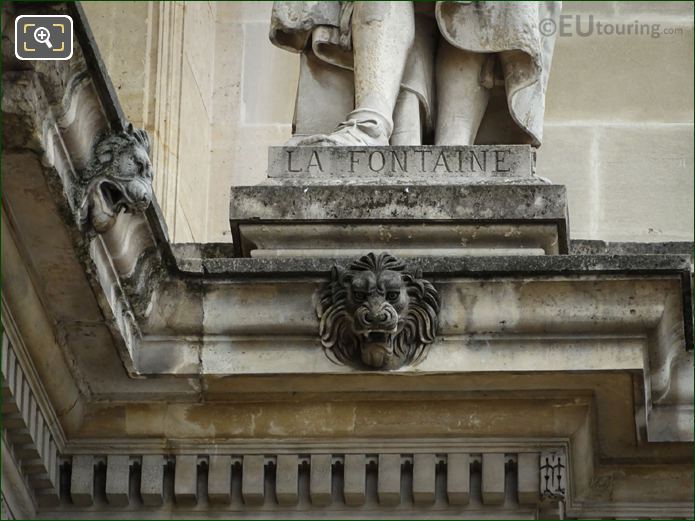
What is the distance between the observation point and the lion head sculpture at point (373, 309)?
31.4ft

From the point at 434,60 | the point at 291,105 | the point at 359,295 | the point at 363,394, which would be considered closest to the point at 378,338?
the point at 359,295

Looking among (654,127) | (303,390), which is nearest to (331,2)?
(303,390)

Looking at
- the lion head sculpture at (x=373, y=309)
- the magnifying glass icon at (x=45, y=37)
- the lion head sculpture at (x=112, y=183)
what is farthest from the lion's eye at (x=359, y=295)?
the magnifying glass icon at (x=45, y=37)

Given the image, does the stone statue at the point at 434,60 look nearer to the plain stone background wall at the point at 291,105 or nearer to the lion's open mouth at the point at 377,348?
the lion's open mouth at the point at 377,348

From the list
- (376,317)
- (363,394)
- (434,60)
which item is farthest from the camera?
(434,60)

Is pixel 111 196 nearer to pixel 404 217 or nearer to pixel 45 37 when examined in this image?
pixel 45 37

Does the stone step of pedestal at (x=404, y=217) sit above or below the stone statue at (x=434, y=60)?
below

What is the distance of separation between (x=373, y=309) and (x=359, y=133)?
116 centimetres

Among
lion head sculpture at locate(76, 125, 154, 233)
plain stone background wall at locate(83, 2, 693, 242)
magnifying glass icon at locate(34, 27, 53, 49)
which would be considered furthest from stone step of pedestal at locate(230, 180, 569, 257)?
plain stone background wall at locate(83, 2, 693, 242)

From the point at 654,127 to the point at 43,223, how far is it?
195 inches

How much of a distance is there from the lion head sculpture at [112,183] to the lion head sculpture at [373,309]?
900 mm

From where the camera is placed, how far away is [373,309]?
9531 millimetres

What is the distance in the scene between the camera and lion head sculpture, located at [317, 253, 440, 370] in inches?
377

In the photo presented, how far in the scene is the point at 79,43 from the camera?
28.5 feet
